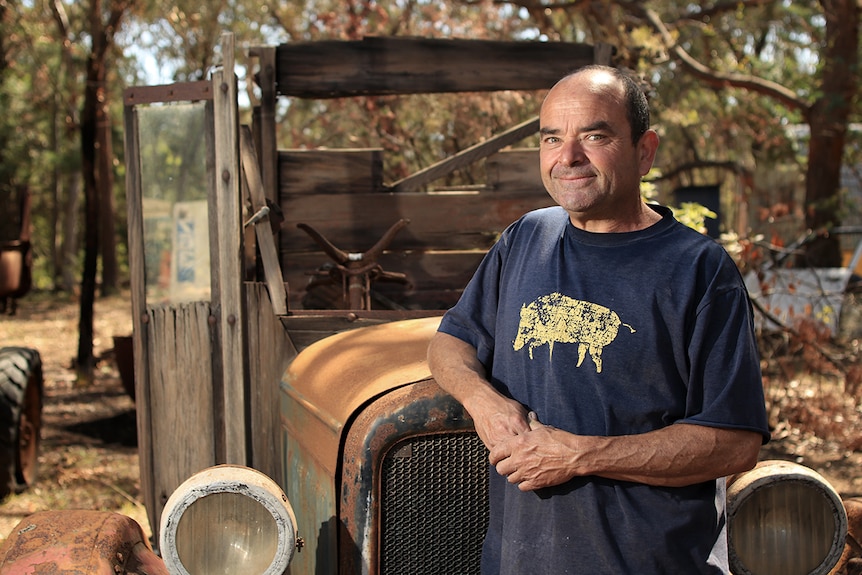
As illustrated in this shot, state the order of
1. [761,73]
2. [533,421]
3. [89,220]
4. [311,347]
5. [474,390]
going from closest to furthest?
1. [533,421]
2. [474,390]
3. [311,347]
4. [89,220]
5. [761,73]

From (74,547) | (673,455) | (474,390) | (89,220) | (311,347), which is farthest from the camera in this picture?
(89,220)

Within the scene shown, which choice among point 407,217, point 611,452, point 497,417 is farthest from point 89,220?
point 611,452

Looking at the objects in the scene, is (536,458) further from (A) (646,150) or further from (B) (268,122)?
(B) (268,122)

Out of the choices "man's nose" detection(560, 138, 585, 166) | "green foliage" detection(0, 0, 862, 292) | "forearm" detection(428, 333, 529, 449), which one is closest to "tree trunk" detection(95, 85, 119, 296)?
"green foliage" detection(0, 0, 862, 292)

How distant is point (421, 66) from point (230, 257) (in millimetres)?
1737

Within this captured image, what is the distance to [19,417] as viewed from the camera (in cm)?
530

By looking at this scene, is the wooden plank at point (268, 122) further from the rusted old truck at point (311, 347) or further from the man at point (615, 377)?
the man at point (615, 377)

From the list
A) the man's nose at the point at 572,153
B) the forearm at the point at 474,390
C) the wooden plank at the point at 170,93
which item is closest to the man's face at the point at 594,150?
the man's nose at the point at 572,153

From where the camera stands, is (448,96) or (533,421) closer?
(533,421)

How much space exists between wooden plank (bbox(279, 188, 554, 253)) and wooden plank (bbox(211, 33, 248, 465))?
117cm

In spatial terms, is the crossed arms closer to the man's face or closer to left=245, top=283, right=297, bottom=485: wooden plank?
the man's face

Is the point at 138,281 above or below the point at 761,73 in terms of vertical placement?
below

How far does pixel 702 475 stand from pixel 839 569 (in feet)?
3.90

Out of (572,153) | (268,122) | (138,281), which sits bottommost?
(138,281)
